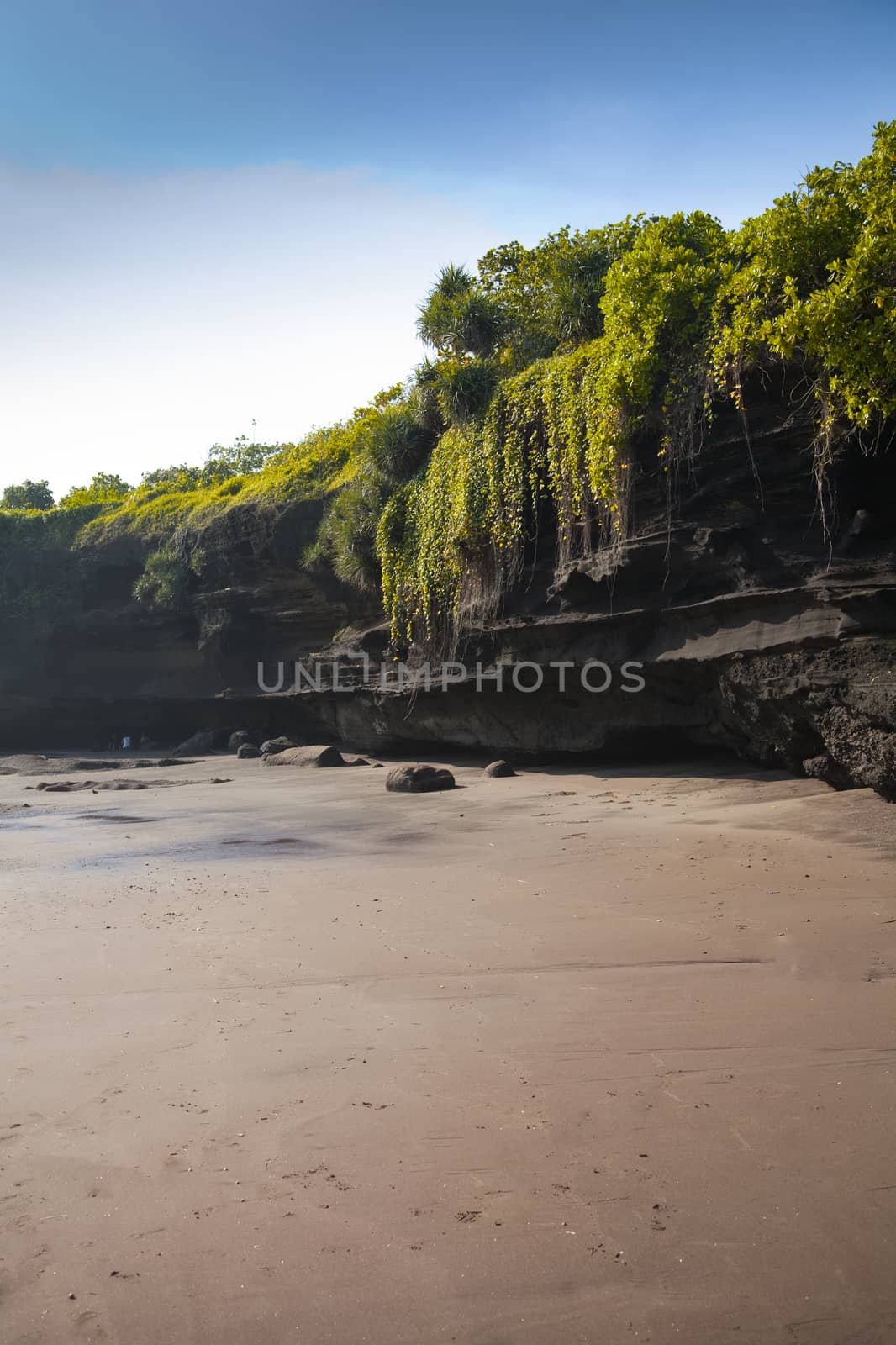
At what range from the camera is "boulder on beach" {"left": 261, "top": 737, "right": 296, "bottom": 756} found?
2069cm

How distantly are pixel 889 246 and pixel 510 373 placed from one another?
8.00 meters

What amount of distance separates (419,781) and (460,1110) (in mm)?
10073

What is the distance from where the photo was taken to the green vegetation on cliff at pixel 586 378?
29.6 ft

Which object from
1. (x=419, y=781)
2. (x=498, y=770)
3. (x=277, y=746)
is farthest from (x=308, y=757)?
(x=419, y=781)

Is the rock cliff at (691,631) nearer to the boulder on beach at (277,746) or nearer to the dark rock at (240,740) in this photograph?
the dark rock at (240,740)

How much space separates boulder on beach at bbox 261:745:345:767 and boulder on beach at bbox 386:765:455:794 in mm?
4874

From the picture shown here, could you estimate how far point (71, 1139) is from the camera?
3039 mm

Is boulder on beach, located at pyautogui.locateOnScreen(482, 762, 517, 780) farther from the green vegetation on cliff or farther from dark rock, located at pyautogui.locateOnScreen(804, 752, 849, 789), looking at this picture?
dark rock, located at pyautogui.locateOnScreen(804, 752, 849, 789)

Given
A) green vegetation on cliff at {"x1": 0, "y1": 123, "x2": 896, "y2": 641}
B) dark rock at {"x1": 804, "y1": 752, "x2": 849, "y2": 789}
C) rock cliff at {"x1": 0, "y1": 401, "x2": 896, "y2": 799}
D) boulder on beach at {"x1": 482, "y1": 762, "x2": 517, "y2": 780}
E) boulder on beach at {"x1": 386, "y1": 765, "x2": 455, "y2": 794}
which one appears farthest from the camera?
boulder on beach at {"x1": 482, "y1": 762, "x2": 517, "y2": 780}

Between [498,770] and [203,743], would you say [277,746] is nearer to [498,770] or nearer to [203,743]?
[203,743]

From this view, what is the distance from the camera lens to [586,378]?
12.9 meters

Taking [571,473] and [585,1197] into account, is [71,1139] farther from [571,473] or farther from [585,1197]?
[571,473]

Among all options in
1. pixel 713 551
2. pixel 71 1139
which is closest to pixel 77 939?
pixel 71 1139

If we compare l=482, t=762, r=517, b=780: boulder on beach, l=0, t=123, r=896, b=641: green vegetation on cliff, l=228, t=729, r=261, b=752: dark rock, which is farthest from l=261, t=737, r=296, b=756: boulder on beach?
l=482, t=762, r=517, b=780: boulder on beach
